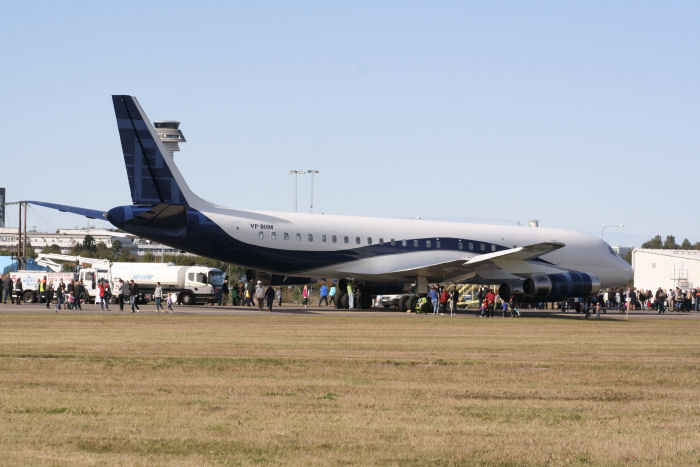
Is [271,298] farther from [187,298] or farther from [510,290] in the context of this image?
[187,298]

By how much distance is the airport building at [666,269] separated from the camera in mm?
93750

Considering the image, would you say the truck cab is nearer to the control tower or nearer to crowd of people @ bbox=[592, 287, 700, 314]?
crowd of people @ bbox=[592, 287, 700, 314]

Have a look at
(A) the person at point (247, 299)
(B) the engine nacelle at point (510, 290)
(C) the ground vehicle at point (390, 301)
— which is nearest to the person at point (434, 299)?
(B) the engine nacelle at point (510, 290)

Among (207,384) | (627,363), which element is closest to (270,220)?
(627,363)

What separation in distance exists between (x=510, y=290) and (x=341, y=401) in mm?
33374

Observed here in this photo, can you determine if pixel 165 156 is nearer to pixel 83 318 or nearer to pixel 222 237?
pixel 222 237

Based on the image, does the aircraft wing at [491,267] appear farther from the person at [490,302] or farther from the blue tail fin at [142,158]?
the blue tail fin at [142,158]

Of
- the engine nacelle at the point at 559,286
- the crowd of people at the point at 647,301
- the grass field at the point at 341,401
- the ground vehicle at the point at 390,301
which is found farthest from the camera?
the crowd of people at the point at 647,301

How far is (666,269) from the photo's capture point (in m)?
96.1

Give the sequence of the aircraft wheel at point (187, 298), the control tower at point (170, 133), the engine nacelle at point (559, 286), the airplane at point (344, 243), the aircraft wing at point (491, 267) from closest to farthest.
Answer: the airplane at point (344, 243), the engine nacelle at point (559, 286), the aircraft wing at point (491, 267), the aircraft wheel at point (187, 298), the control tower at point (170, 133)

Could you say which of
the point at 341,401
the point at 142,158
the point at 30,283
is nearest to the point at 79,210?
the point at 142,158

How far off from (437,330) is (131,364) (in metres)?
15.4

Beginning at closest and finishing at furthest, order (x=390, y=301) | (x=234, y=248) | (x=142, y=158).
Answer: (x=142, y=158)
(x=234, y=248)
(x=390, y=301)

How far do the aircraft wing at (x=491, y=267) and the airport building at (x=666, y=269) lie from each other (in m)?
47.2
